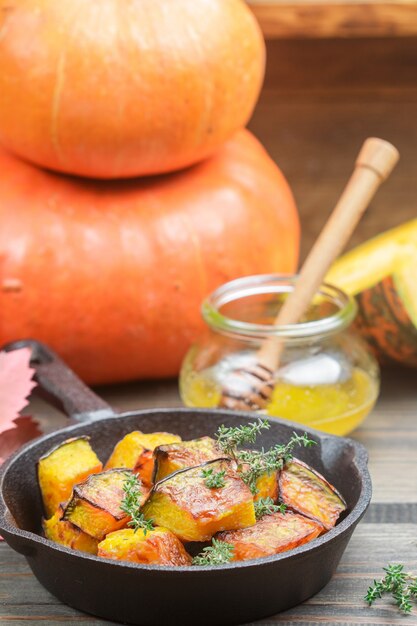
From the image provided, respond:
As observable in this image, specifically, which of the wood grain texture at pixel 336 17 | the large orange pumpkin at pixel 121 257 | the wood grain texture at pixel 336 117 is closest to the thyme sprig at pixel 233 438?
the large orange pumpkin at pixel 121 257

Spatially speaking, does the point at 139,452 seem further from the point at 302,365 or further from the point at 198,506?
the point at 302,365

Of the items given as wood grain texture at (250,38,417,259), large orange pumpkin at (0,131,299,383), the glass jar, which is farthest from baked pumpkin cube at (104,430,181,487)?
wood grain texture at (250,38,417,259)

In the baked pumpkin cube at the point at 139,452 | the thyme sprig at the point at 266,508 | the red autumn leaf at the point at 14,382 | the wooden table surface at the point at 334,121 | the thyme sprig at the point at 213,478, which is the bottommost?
the wooden table surface at the point at 334,121

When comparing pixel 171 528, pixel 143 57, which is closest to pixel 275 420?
pixel 171 528

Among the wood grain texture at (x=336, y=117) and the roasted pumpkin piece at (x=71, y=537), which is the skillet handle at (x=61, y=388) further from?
the wood grain texture at (x=336, y=117)

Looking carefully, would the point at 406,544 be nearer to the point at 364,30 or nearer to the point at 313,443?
the point at 313,443

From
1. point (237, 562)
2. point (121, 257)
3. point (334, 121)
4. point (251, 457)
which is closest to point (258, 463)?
point (251, 457)

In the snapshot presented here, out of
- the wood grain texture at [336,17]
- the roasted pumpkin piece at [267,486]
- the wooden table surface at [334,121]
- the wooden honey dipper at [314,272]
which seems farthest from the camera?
the wooden table surface at [334,121]

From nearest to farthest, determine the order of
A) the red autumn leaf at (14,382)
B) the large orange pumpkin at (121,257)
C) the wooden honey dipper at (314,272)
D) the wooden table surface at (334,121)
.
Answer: the red autumn leaf at (14,382) → the wooden honey dipper at (314,272) → the large orange pumpkin at (121,257) → the wooden table surface at (334,121)
